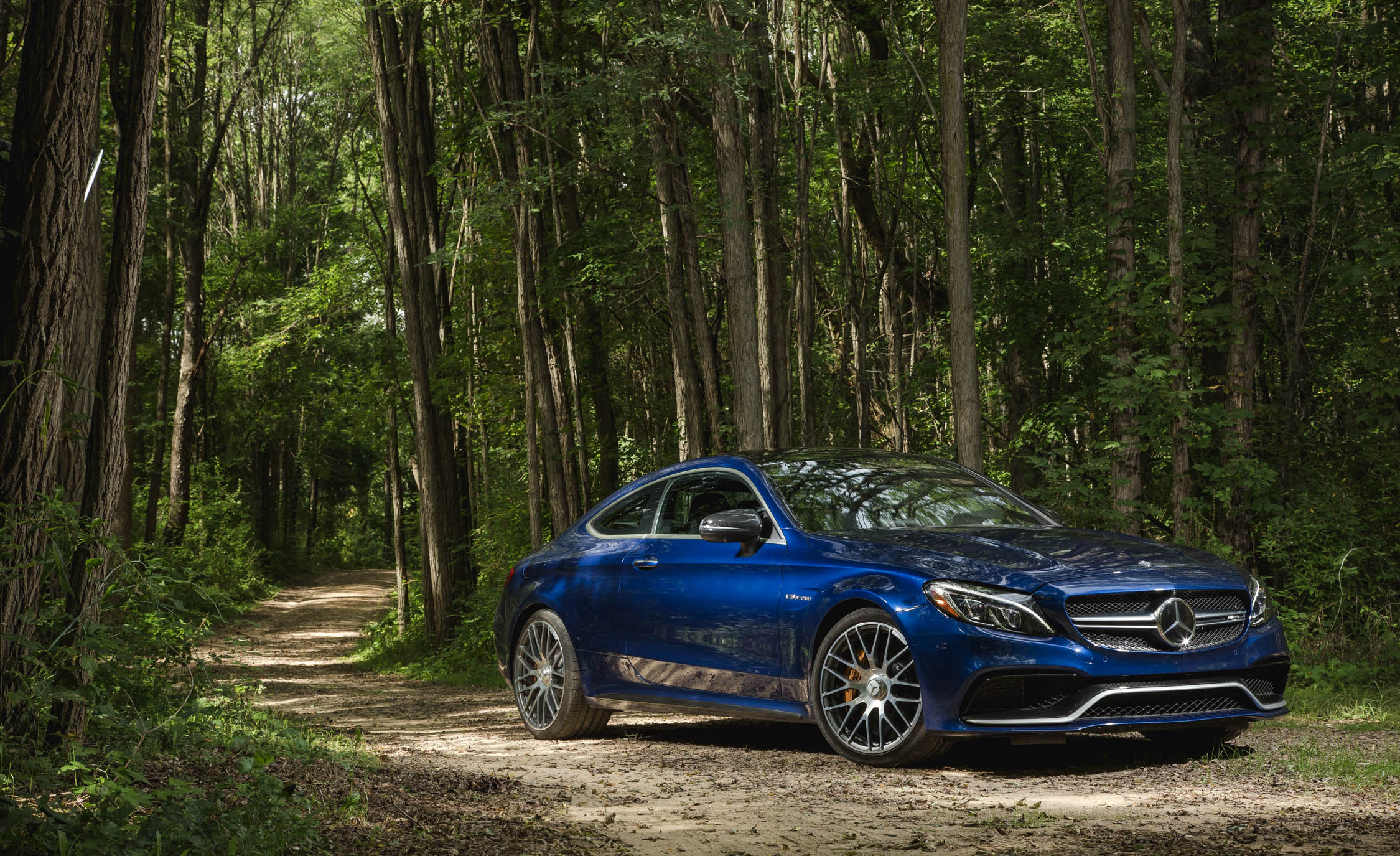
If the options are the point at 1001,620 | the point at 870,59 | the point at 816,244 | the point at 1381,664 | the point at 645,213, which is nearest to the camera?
the point at 1001,620

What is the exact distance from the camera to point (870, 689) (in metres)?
6.38

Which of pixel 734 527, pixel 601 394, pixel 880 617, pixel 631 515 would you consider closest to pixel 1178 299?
pixel 631 515

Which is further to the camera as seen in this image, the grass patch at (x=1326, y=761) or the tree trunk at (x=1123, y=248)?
the tree trunk at (x=1123, y=248)

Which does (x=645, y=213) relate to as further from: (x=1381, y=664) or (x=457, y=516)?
(x=1381, y=664)

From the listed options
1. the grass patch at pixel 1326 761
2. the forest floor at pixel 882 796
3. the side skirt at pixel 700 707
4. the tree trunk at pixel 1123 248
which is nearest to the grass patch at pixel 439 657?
the side skirt at pixel 700 707

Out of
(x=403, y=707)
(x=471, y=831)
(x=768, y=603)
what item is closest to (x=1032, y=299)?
(x=403, y=707)

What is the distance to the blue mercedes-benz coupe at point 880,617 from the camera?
233 inches

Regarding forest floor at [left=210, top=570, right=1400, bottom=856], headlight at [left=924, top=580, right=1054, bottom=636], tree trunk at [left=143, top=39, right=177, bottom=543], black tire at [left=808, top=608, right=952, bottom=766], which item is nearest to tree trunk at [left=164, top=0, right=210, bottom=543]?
tree trunk at [left=143, top=39, right=177, bottom=543]

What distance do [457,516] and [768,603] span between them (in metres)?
13.7

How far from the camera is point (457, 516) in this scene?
20.0 meters

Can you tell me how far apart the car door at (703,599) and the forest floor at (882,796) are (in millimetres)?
503

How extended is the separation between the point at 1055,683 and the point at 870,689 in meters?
0.97

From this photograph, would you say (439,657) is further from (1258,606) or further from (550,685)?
(1258,606)

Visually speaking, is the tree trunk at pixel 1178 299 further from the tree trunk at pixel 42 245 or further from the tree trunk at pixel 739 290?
the tree trunk at pixel 42 245
